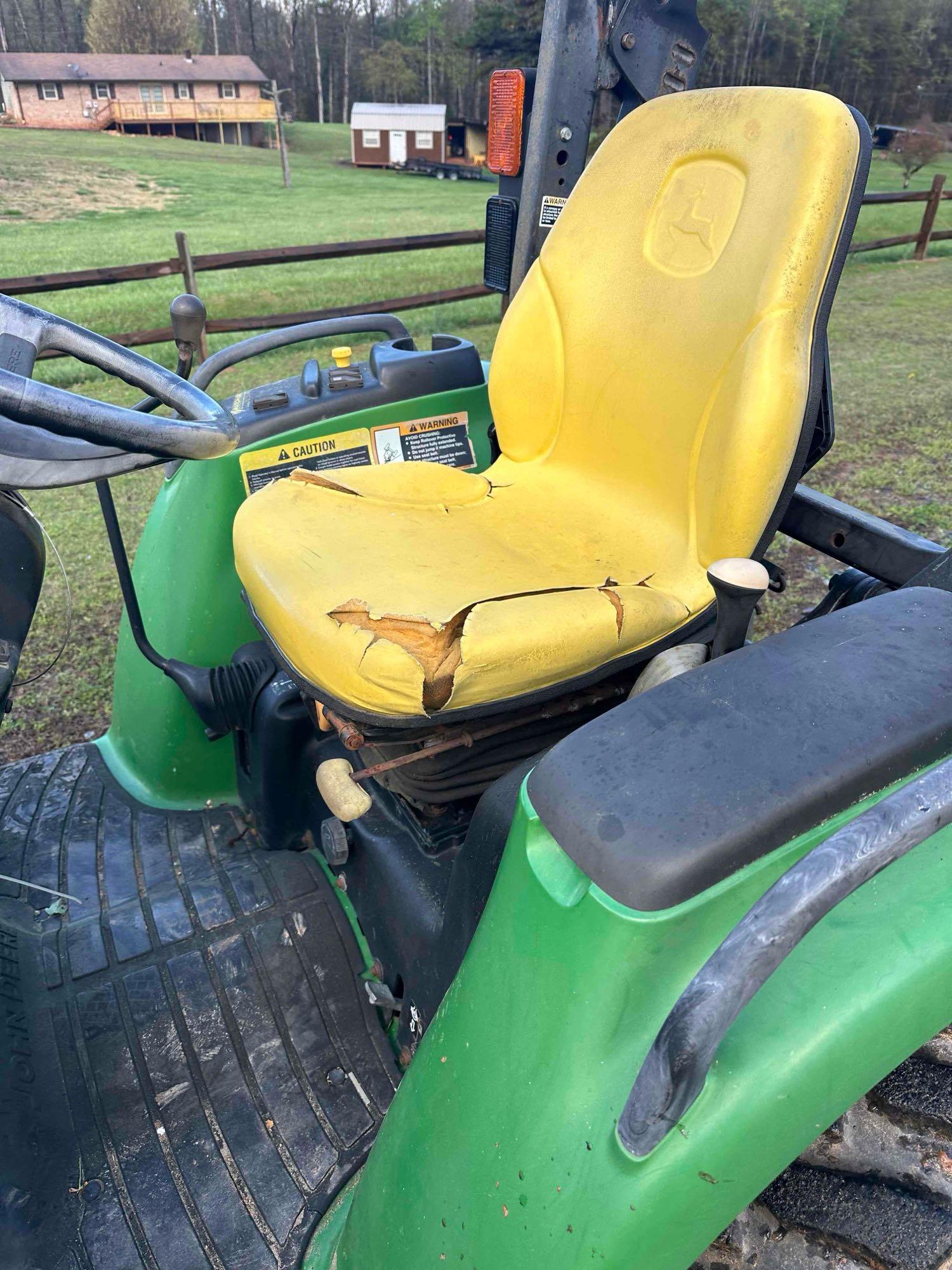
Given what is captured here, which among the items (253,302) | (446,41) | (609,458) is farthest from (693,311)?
(446,41)

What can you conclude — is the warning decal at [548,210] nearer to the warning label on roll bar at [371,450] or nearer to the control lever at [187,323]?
the warning label on roll bar at [371,450]

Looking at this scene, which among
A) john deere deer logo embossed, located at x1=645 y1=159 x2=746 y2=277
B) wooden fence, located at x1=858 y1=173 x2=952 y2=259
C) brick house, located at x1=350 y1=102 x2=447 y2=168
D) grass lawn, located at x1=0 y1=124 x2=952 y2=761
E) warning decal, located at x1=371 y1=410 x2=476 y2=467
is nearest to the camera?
john deere deer logo embossed, located at x1=645 y1=159 x2=746 y2=277

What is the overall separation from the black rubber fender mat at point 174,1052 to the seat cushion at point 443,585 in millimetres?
532

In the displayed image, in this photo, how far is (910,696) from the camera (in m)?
0.70

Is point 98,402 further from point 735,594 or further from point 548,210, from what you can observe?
point 548,210

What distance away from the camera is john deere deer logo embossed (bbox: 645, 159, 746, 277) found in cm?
128

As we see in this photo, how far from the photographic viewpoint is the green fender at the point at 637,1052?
573 mm

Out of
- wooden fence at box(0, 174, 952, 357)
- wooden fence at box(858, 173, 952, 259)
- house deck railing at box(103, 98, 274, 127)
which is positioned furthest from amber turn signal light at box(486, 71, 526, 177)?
house deck railing at box(103, 98, 274, 127)

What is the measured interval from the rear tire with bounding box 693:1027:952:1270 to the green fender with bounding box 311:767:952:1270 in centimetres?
5

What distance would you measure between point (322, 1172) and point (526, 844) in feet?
2.42

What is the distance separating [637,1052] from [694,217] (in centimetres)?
121

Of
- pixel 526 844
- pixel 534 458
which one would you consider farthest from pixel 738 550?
pixel 526 844

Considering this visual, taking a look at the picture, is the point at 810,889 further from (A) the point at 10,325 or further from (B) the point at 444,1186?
(A) the point at 10,325

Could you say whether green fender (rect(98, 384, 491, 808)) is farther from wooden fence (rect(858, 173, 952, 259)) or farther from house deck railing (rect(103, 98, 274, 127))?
house deck railing (rect(103, 98, 274, 127))
